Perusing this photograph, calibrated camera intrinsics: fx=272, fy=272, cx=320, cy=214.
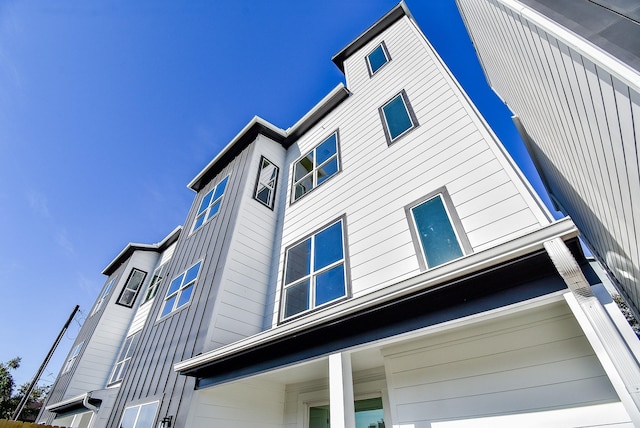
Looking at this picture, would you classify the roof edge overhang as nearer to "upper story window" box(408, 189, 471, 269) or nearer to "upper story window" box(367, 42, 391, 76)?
"upper story window" box(408, 189, 471, 269)

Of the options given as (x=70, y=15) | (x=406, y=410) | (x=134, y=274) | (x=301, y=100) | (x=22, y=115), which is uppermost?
(x=70, y=15)

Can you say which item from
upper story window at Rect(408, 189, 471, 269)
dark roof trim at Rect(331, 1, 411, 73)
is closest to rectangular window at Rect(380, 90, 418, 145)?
upper story window at Rect(408, 189, 471, 269)

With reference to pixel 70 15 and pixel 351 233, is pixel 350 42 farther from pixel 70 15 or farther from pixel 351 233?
pixel 70 15

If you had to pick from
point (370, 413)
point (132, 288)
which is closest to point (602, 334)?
point (370, 413)

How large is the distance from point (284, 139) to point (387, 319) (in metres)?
7.38

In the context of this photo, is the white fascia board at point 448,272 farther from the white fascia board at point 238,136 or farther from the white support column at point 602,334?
the white fascia board at point 238,136

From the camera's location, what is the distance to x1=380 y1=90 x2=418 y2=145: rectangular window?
5.53 meters

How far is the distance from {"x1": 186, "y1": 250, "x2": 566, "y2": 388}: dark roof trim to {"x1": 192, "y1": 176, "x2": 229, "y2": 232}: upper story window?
5019 mm

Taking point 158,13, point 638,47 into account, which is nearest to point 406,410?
point 638,47

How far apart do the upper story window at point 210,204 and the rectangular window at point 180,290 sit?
166cm

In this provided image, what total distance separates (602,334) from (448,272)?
990 millimetres

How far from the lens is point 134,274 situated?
12.5 metres

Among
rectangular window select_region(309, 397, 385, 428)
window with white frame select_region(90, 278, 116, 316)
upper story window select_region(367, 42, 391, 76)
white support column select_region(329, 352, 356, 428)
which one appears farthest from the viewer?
window with white frame select_region(90, 278, 116, 316)

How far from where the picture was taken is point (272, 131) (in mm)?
8789
